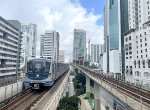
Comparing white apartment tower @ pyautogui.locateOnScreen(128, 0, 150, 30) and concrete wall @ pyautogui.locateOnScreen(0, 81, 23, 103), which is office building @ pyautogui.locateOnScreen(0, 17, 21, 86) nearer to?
white apartment tower @ pyautogui.locateOnScreen(128, 0, 150, 30)

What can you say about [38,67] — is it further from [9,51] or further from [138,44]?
[9,51]

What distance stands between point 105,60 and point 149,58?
60745 mm

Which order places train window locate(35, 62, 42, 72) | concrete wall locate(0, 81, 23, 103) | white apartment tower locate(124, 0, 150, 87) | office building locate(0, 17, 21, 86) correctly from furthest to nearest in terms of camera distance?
office building locate(0, 17, 21, 86)
white apartment tower locate(124, 0, 150, 87)
train window locate(35, 62, 42, 72)
concrete wall locate(0, 81, 23, 103)

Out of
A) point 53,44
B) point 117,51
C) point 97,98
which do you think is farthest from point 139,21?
point 53,44

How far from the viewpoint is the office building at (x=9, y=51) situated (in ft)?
268

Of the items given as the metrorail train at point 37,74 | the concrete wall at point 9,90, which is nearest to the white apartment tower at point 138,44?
the metrorail train at point 37,74

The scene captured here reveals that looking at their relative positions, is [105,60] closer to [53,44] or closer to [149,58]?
[149,58]

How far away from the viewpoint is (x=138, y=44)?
223ft

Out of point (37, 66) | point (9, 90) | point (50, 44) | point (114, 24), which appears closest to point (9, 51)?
point (114, 24)

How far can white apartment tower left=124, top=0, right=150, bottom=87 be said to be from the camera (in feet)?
199

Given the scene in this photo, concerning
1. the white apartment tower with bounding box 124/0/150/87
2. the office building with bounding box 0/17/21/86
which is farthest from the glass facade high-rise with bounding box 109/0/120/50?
→ the office building with bounding box 0/17/21/86

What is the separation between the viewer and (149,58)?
192 feet

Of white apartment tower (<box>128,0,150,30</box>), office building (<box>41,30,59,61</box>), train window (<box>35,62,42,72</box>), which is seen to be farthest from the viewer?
office building (<box>41,30,59,61</box>)

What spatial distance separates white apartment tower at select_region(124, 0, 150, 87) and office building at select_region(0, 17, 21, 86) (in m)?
42.8
